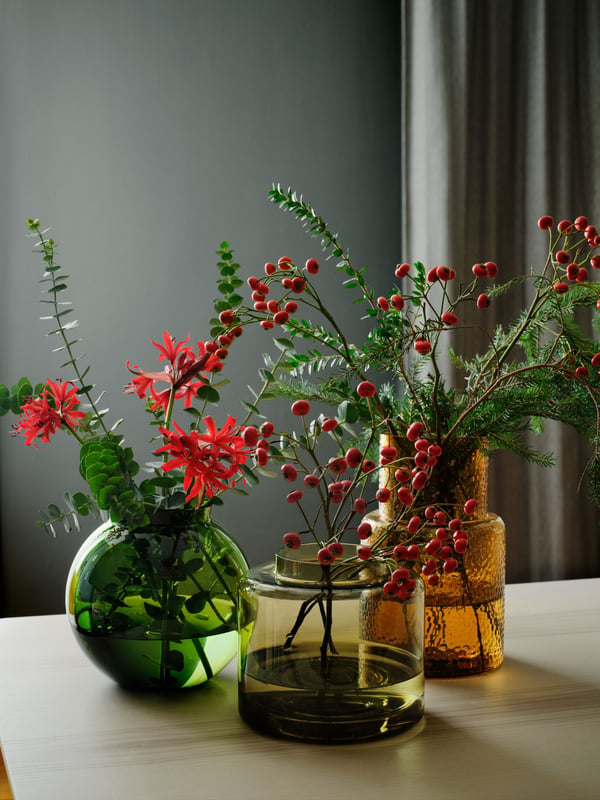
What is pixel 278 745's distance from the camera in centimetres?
68

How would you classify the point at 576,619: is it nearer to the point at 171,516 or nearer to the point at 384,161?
the point at 171,516

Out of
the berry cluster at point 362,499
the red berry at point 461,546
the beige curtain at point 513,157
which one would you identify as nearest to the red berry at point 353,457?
the berry cluster at point 362,499

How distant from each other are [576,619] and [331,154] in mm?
1521

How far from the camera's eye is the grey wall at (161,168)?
2021 millimetres

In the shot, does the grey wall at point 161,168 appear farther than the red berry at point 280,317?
Yes

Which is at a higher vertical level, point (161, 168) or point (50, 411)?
point (161, 168)

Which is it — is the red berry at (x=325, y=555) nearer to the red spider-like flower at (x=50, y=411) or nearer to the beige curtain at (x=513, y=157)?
the red spider-like flower at (x=50, y=411)

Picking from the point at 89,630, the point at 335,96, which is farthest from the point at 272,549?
the point at 89,630

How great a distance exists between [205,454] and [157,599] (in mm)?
135

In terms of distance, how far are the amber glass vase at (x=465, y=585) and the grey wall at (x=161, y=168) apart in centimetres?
135

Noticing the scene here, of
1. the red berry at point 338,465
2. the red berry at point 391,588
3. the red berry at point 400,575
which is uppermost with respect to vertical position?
the red berry at point 338,465

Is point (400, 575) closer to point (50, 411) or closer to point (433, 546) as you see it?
point (433, 546)

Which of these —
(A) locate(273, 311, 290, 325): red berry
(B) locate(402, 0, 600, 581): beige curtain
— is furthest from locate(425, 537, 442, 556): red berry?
(B) locate(402, 0, 600, 581): beige curtain

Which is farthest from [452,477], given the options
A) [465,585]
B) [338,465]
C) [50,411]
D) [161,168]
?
[161,168]
